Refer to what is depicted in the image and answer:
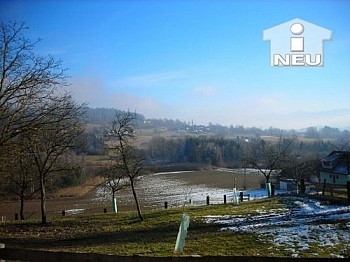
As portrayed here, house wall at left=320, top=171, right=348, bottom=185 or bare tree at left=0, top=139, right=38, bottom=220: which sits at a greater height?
bare tree at left=0, top=139, right=38, bottom=220

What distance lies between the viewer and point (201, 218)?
53.6ft

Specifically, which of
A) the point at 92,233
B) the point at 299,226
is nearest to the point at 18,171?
the point at 92,233

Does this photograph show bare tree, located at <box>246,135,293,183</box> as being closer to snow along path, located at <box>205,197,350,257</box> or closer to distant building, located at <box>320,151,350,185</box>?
distant building, located at <box>320,151,350,185</box>

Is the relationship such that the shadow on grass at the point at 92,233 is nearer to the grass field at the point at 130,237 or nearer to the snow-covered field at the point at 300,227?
the grass field at the point at 130,237

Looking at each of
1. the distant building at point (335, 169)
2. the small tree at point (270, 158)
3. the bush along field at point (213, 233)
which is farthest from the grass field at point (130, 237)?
the distant building at point (335, 169)

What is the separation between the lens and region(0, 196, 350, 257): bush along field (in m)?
9.68

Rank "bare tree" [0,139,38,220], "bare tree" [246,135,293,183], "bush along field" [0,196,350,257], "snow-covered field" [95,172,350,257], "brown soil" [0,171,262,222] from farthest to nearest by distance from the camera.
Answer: "bare tree" [246,135,293,183] → "brown soil" [0,171,262,222] → "bare tree" [0,139,38,220] → "bush along field" [0,196,350,257] → "snow-covered field" [95,172,350,257]

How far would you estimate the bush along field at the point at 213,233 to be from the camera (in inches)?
381

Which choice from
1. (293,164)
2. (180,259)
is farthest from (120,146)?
(293,164)

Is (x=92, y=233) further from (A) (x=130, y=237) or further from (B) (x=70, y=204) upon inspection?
→ (B) (x=70, y=204)

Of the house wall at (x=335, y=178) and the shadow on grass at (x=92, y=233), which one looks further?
the house wall at (x=335, y=178)

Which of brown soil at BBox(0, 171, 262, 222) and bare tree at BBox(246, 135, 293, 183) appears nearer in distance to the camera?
brown soil at BBox(0, 171, 262, 222)

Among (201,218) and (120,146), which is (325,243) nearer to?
(201,218)

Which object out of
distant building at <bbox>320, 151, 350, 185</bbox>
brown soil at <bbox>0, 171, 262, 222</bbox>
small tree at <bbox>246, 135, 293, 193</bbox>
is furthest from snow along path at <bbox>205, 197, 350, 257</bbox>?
distant building at <bbox>320, 151, 350, 185</bbox>
